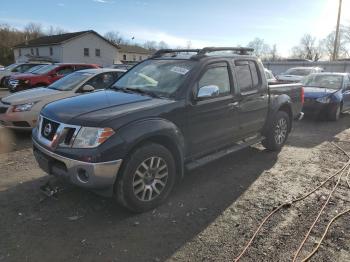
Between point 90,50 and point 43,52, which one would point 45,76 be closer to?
point 90,50

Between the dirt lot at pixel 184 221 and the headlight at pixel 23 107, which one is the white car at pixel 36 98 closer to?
the headlight at pixel 23 107

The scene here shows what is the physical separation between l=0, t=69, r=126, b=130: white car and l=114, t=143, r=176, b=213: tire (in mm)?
3010

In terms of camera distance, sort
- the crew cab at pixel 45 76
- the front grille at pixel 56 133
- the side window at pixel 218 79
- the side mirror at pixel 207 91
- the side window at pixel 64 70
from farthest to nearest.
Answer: the side window at pixel 64 70, the crew cab at pixel 45 76, the side window at pixel 218 79, the side mirror at pixel 207 91, the front grille at pixel 56 133

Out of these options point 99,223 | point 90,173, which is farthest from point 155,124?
point 99,223

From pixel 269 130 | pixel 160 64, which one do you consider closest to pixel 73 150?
pixel 160 64

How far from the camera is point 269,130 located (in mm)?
6520

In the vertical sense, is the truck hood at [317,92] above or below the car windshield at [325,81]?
below

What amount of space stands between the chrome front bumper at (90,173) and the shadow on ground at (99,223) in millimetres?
482

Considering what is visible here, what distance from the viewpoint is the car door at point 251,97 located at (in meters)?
5.53

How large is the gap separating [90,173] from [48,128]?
97 centimetres

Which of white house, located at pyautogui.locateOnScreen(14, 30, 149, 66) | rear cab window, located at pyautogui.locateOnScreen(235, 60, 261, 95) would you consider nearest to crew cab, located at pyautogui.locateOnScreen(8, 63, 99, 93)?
rear cab window, located at pyautogui.locateOnScreen(235, 60, 261, 95)

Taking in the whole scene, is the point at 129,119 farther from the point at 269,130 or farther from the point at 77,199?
the point at 269,130

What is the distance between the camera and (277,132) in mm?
6742

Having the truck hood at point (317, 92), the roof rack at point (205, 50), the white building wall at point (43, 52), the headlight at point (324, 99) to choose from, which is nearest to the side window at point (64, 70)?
the roof rack at point (205, 50)
